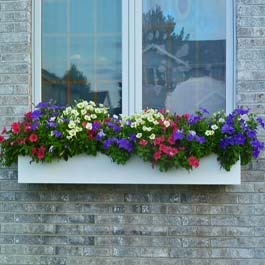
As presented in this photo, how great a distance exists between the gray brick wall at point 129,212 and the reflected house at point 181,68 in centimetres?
22

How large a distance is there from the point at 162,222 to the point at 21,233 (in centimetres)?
104

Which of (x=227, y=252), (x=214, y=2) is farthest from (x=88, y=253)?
(x=214, y=2)

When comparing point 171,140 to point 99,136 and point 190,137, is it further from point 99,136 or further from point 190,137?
point 99,136

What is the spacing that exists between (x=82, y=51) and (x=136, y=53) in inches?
16.7

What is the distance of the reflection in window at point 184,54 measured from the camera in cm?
322

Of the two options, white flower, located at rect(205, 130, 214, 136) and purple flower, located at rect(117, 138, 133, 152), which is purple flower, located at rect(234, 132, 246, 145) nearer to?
white flower, located at rect(205, 130, 214, 136)

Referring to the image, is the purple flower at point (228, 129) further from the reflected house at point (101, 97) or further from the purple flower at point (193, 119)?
the reflected house at point (101, 97)

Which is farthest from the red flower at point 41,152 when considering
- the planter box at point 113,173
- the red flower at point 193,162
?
the red flower at point 193,162

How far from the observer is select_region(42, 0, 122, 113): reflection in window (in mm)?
3297

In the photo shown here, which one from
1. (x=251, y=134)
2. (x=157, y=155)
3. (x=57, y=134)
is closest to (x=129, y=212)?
(x=157, y=155)

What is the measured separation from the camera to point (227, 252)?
3.04m

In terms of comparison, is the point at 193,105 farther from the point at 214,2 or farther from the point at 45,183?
the point at 45,183

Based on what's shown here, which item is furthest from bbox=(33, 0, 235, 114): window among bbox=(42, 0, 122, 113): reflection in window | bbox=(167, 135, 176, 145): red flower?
bbox=(167, 135, 176, 145): red flower

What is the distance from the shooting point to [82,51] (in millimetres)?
3332
